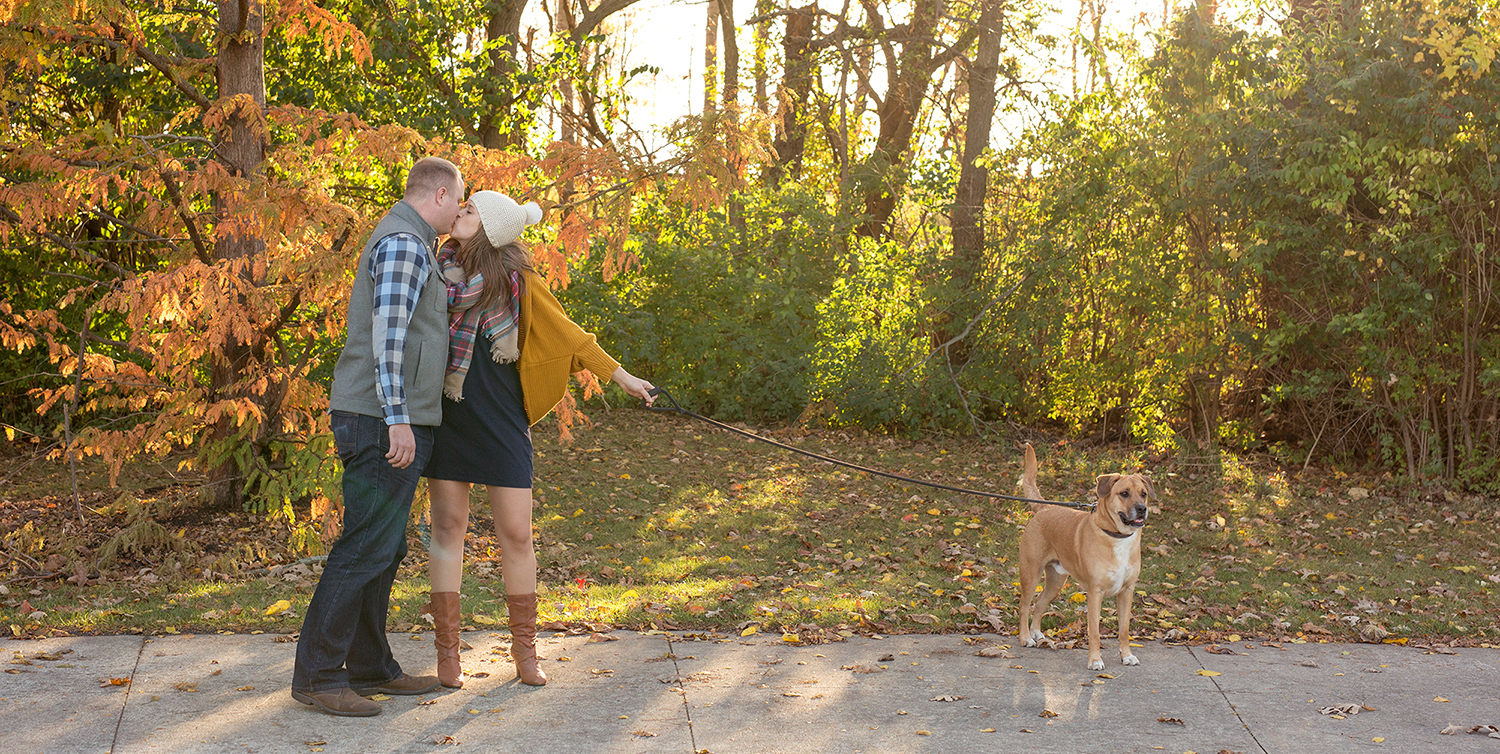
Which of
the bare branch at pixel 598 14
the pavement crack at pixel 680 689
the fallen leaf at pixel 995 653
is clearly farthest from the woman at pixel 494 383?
the bare branch at pixel 598 14

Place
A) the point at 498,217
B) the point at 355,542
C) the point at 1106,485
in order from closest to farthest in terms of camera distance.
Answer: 1. the point at 355,542
2. the point at 498,217
3. the point at 1106,485

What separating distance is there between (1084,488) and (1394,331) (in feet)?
9.75

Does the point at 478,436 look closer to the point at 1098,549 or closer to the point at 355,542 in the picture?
the point at 355,542

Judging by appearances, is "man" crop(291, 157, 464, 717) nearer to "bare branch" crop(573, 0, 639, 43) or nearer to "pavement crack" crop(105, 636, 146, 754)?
"pavement crack" crop(105, 636, 146, 754)

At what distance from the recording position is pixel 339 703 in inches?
154

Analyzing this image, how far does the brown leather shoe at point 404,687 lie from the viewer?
4137 millimetres

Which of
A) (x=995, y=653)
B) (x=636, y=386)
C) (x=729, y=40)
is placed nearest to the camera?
(x=636, y=386)

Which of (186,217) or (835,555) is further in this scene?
(835,555)

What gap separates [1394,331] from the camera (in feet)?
32.5

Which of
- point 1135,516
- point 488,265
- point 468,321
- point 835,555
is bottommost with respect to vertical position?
point 835,555

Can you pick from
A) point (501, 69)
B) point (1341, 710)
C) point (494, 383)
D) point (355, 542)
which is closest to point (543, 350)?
point (494, 383)

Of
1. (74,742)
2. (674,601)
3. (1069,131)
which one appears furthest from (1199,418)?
(74,742)

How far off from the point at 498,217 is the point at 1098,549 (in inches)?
110

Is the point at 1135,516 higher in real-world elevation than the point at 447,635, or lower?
higher
